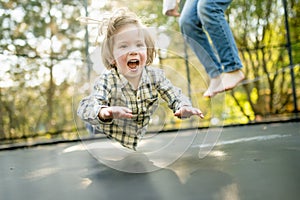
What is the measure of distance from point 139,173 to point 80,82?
313 millimetres

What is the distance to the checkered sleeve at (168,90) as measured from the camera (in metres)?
0.88

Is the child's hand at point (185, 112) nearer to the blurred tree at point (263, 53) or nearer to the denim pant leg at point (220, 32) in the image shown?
the denim pant leg at point (220, 32)

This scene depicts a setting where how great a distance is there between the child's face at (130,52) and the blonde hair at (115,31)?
25 mm

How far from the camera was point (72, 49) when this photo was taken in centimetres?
321

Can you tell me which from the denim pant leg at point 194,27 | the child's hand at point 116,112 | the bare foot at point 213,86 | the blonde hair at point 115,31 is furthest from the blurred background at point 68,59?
the child's hand at point 116,112

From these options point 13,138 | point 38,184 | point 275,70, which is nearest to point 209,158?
point 38,184

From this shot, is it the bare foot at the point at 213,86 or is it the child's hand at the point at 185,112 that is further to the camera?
the bare foot at the point at 213,86

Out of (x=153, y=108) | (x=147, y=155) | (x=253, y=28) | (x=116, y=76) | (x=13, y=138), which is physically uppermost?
(x=253, y=28)

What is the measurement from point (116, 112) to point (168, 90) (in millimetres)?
327

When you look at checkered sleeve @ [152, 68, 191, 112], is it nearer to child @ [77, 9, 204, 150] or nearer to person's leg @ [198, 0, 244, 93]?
child @ [77, 9, 204, 150]

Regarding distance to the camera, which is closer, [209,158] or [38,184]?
[38,184]

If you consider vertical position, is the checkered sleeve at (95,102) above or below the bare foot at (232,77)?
below

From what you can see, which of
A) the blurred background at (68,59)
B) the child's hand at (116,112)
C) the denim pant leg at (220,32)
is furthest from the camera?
the blurred background at (68,59)

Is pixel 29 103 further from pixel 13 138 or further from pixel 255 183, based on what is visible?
pixel 255 183
